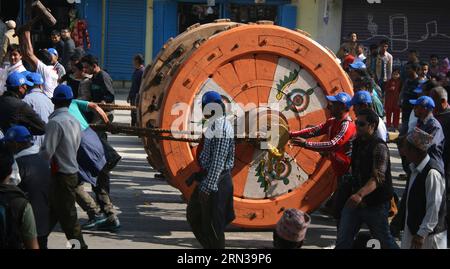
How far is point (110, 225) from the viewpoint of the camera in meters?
11.1

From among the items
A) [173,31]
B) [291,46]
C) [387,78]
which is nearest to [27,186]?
[291,46]

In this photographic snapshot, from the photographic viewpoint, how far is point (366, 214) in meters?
8.95

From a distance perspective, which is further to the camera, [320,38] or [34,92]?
[320,38]

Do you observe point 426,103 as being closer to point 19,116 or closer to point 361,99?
point 361,99

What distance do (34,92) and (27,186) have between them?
9.22 feet

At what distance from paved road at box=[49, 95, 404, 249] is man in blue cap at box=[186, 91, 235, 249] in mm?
1347

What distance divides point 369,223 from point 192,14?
19.1 m

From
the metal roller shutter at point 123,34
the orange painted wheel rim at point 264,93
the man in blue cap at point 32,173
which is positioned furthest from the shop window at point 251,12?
the man in blue cap at point 32,173

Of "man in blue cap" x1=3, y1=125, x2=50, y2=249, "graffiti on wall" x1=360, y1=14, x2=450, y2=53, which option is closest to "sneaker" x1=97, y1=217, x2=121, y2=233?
"man in blue cap" x1=3, y1=125, x2=50, y2=249

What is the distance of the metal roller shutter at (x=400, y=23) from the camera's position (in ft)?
90.2

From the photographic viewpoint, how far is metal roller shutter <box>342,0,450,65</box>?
90.2ft

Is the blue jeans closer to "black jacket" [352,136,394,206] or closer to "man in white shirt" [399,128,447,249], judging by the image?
"black jacket" [352,136,394,206]

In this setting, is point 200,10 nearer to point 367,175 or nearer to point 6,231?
point 367,175
